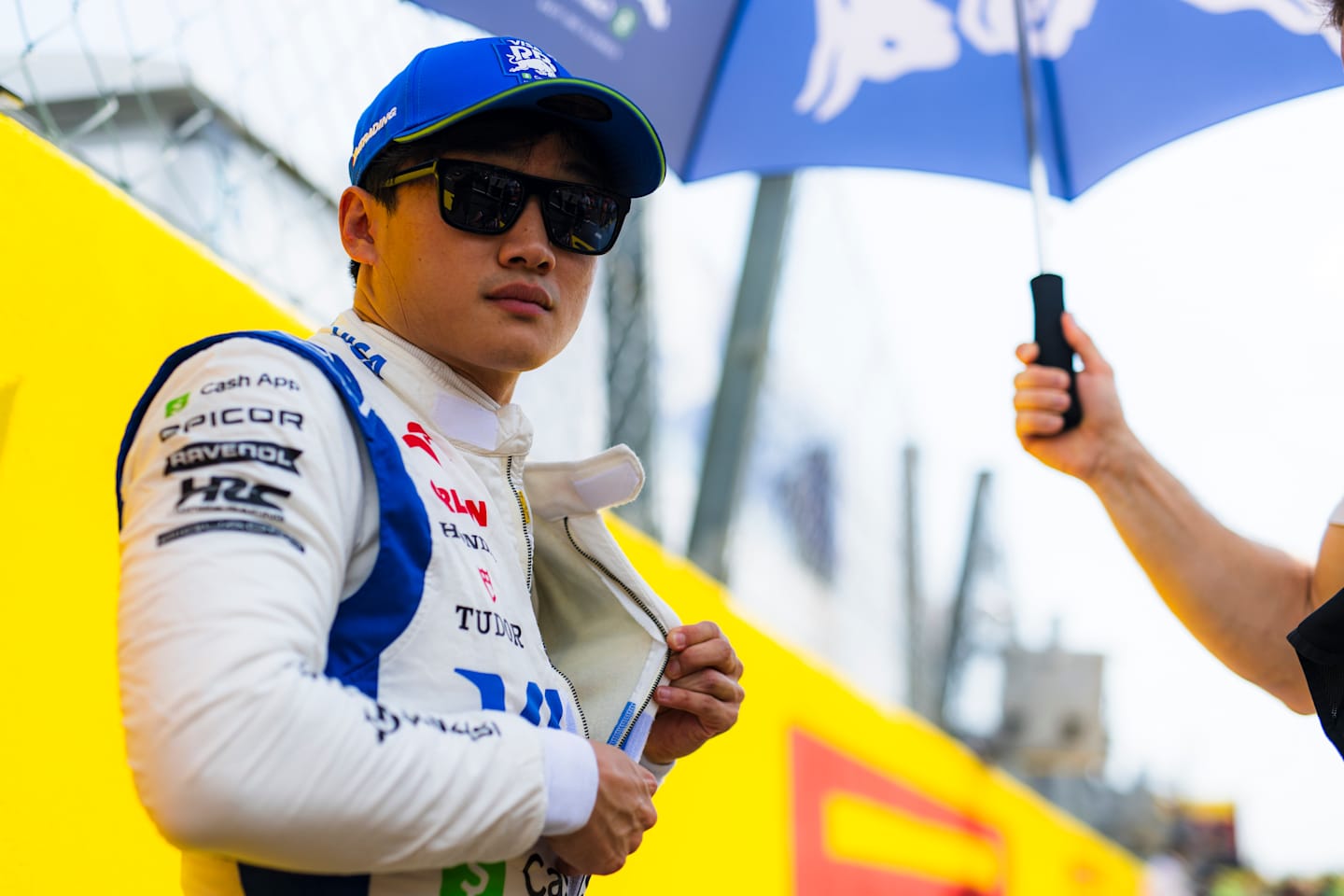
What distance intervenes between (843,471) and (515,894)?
466 cm

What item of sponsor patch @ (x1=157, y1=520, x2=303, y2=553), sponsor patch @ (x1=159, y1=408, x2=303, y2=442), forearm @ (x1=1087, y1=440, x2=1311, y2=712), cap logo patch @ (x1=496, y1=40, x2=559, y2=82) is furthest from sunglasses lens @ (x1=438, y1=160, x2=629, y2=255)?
forearm @ (x1=1087, y1=440, x2=1311, y2=712)

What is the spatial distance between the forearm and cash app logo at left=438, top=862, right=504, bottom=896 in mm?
1362

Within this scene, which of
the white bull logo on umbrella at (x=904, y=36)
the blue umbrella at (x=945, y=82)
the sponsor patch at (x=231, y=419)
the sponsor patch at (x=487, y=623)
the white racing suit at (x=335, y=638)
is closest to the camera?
the white racing suit at (x=335, y=638)

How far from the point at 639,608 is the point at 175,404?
A: 0.59 m

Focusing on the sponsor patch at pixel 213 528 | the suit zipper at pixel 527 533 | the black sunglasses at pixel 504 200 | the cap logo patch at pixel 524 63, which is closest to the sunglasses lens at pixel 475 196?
the black sunglasses at pixel 504 200

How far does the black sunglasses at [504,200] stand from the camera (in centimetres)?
126

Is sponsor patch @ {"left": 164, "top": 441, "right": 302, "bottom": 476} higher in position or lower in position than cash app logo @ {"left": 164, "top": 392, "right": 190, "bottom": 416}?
lower

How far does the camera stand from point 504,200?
128 cm

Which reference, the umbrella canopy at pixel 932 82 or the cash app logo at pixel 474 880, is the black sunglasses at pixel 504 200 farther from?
the umbrella canopy at pixel 932 82

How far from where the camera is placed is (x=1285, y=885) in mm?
18625

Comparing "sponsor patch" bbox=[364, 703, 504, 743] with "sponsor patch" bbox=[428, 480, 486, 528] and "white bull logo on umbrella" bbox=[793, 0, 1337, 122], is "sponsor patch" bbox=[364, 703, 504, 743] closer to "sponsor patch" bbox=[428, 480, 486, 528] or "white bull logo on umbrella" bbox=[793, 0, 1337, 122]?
"sponsor patch" bbox=[428, 480, 486, 528]

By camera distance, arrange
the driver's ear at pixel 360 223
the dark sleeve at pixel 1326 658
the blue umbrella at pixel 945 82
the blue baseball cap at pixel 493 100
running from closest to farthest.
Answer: the blue baseball cap at pixel 493 100, the driver's ear at pixel 360 223, the dark sleeve at pixel 1326 658, the blue umbrella at pixel 945 82

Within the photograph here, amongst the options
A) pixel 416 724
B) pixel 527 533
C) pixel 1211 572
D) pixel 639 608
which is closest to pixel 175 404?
pixel 416 724

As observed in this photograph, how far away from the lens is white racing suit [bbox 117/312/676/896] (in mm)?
844
